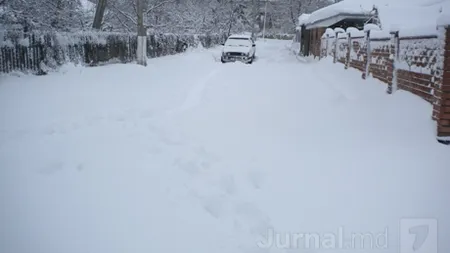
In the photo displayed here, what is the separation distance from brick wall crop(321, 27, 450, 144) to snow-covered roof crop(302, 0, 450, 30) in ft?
11.4

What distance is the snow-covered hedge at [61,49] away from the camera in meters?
10.7

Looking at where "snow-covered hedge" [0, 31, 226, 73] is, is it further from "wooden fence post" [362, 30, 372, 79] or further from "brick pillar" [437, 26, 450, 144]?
"brick pillar" [437, 26, 450, 144]

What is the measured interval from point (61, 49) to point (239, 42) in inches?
446

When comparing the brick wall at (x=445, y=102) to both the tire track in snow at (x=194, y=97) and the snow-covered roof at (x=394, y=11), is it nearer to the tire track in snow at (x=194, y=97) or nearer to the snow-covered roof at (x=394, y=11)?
the tire track in snow at (x=194, y=97)

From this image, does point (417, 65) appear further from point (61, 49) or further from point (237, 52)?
point (237, 52)

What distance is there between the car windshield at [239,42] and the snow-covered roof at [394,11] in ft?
14.0

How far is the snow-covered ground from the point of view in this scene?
3.12m

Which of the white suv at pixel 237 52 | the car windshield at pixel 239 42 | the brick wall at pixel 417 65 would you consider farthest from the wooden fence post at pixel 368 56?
the car windshield at pixel 239 42

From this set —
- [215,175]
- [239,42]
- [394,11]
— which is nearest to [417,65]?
[215,175]

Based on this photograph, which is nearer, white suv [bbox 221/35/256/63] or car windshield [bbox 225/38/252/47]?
white suv [bbox 221/35/256/63]

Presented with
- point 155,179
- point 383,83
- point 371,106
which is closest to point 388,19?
point 383,83

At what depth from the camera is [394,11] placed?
16.3 m

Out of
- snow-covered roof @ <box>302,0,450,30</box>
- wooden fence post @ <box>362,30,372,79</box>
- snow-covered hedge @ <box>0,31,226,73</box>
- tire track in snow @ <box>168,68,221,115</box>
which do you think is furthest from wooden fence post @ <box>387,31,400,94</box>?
snow-covered hedge @ <box>0,31,226,73</box>

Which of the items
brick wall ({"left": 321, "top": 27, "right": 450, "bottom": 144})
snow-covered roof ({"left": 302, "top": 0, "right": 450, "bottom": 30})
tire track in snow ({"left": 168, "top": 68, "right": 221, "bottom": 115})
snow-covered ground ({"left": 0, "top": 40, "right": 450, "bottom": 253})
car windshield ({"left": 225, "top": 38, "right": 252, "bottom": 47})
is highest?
snow-covered roof ({"left": 302, "top": 0, "right": 450, "bottom": 30})
